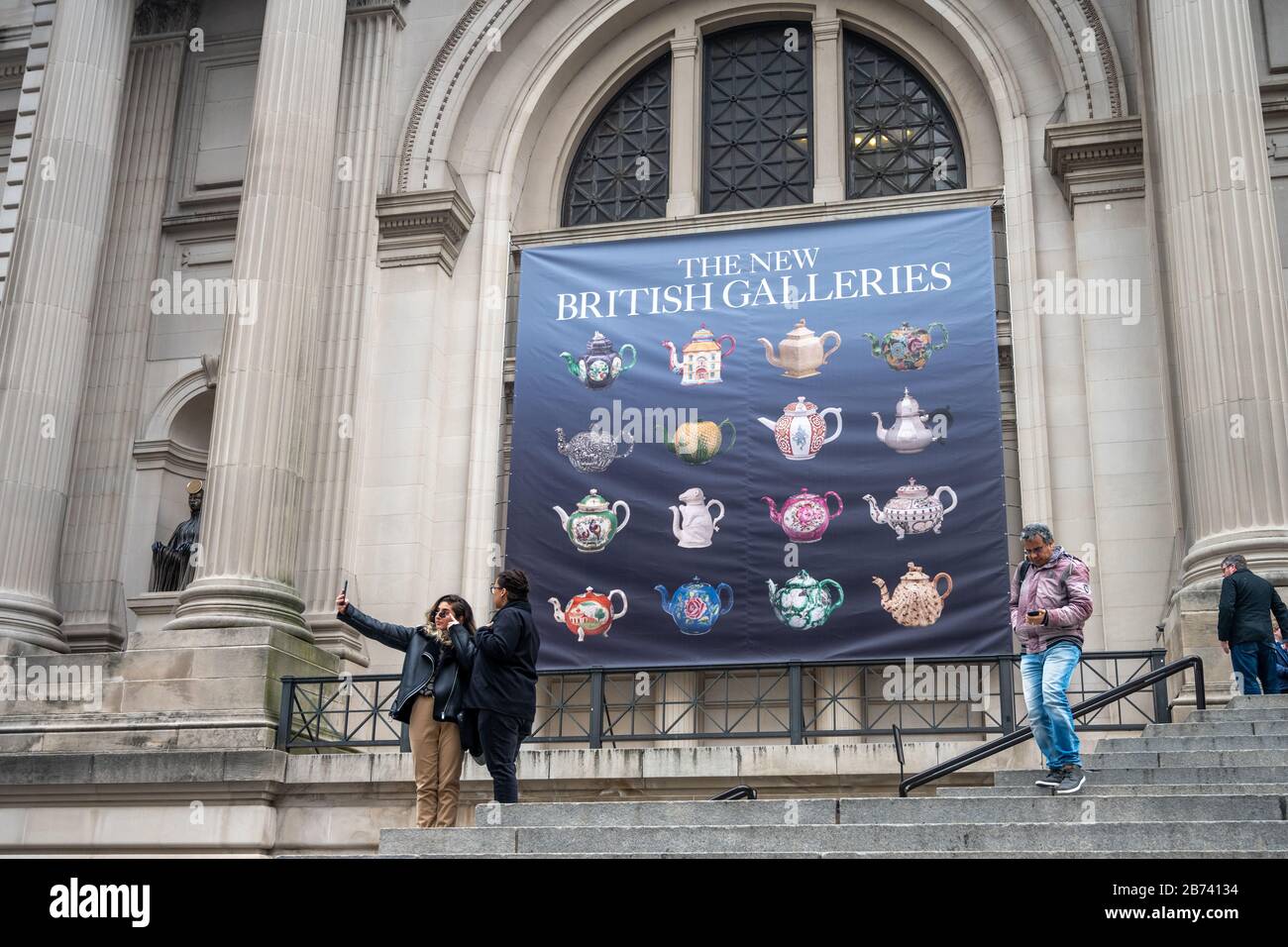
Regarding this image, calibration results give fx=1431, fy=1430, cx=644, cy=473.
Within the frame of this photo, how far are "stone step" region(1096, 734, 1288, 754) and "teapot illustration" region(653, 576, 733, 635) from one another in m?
7.05

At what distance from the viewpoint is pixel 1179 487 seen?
15969 mm

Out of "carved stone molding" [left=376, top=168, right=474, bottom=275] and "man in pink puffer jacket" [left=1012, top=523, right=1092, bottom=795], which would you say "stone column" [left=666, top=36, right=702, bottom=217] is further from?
"man in pink puffer jacket" [left=1012, top=523, right=1092, bottom=795]

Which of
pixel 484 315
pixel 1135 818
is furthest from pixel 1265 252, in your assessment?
pixel 484 315

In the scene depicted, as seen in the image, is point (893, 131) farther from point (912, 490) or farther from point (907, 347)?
point (912, 490)

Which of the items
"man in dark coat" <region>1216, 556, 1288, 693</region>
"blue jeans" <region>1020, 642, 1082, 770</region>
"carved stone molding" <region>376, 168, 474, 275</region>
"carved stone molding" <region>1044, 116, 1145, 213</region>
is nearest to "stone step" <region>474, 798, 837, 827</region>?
"blue jeans" <region>1020, 642, 1082, 770</region>

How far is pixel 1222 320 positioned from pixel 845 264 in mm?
5237

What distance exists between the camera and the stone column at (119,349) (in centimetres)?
1923

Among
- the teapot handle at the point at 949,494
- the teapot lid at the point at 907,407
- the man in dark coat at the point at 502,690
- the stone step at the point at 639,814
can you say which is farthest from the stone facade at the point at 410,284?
the stone step at the point at 639,814

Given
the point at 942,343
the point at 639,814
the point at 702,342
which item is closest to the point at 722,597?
the point at 702,342

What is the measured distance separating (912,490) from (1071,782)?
8.39 meters

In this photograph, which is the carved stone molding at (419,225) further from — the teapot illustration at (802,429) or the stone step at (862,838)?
the stone step at (862,838)

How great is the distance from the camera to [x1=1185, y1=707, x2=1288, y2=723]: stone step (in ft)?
37.5

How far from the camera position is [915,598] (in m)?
17.1

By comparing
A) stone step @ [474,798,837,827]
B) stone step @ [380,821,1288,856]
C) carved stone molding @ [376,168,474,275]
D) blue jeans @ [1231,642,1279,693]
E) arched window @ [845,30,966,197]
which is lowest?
stone step @ [380,821,1288,856]
